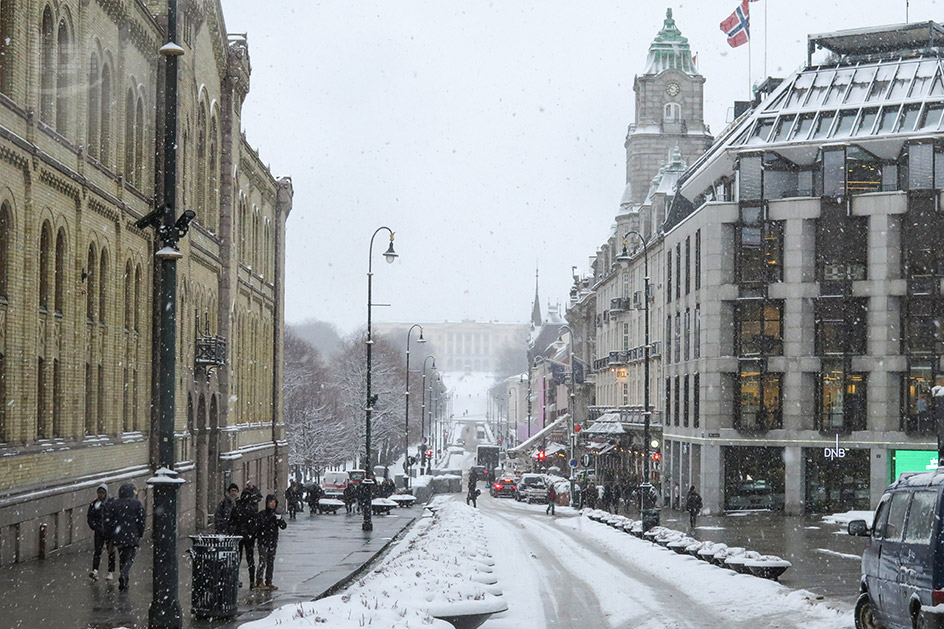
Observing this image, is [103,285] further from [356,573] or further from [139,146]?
[356,573]

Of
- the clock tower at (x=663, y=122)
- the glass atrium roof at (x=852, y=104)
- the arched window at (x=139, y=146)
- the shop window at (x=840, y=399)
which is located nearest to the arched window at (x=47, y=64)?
the arched window at (x=139, y=146)

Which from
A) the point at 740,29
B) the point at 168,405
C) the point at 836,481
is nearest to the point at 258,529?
the point at 168,405

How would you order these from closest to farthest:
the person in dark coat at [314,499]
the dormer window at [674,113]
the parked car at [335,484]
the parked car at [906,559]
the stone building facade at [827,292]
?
the parked car at [906,559] → the stone building facade at [827,292] → the person in dark coat at [314,499] → the parked car at [335,484] → the dormer window at [674,113]

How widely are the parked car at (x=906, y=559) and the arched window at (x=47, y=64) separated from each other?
1781 centimetres

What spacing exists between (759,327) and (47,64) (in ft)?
123

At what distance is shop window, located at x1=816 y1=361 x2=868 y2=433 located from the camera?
54934 mm

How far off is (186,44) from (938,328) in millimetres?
32312

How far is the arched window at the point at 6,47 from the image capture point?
23.8 meters

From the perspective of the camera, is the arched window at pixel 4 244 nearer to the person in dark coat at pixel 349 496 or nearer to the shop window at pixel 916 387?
the person in dark coat at pixel 349 496

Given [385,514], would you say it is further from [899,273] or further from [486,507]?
[899,273]

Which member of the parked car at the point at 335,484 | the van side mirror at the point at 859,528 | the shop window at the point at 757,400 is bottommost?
the parked car at the point at 335,484

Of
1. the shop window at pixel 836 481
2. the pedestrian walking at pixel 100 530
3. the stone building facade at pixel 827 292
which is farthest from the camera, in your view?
the shop window at pixel 836 481

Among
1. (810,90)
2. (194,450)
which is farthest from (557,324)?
(194,450)

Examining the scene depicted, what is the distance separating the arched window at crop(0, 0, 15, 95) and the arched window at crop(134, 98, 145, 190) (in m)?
10.3
